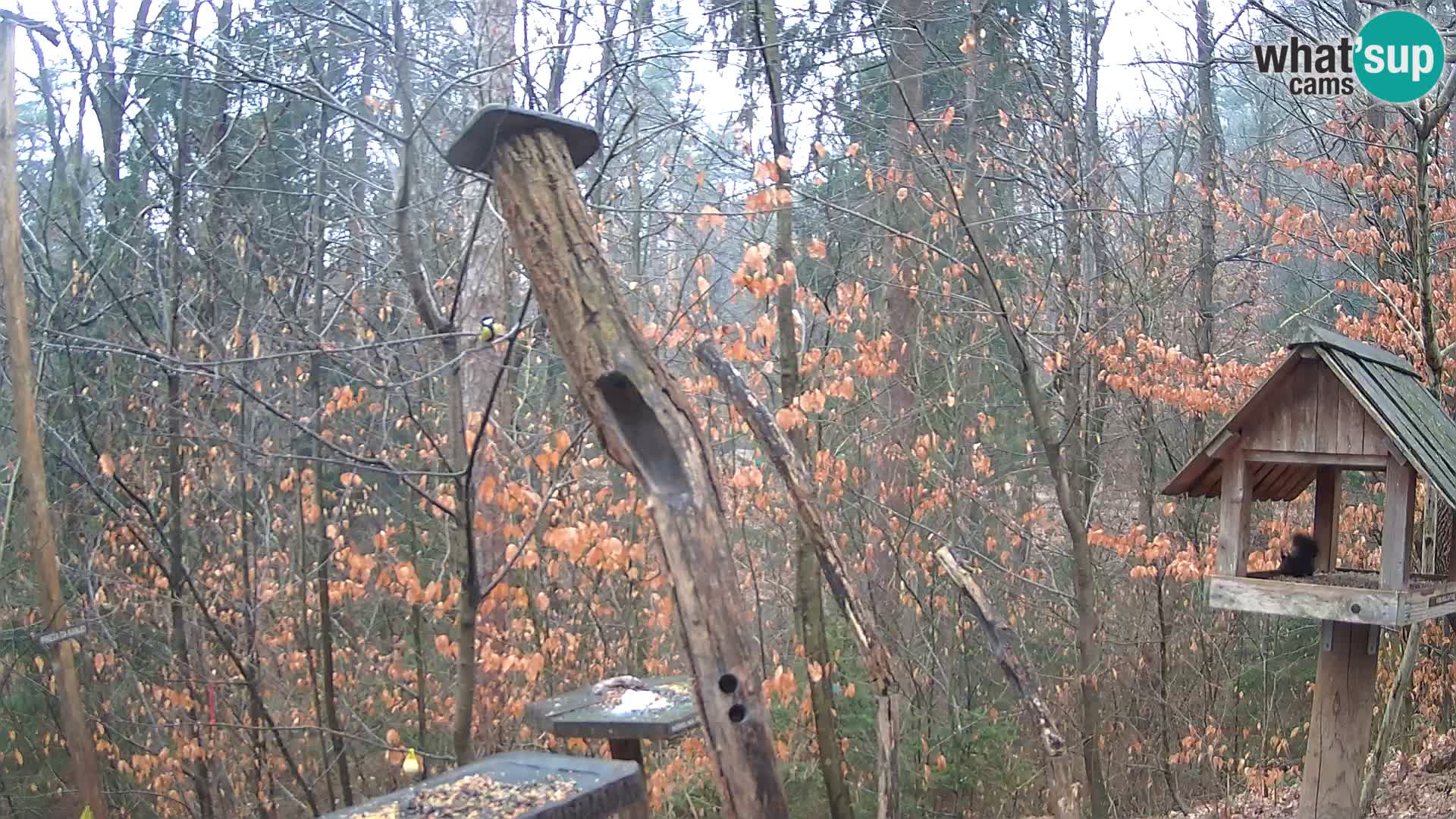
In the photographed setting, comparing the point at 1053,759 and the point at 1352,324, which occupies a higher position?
the point at 1352,324

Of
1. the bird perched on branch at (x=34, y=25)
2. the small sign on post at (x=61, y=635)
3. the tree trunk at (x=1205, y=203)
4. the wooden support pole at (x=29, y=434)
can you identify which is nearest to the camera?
the small sign on post at (x=61, y=635)

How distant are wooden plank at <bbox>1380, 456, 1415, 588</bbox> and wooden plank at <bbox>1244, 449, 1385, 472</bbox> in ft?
0.19

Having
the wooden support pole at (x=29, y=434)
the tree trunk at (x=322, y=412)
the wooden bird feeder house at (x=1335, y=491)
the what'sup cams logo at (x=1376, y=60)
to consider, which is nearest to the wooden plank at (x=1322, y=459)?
the wooden bird feeder house at (x=1335, y=491)

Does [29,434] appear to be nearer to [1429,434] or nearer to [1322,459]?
[1322,459]

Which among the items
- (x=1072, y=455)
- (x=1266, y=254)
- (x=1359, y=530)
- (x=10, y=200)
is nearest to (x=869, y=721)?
(x=1072, y=455)

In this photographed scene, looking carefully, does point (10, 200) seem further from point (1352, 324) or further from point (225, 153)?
point (1352, 324)

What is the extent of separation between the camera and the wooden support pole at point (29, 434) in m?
6.71

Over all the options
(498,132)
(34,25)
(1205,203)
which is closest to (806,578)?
(498,132)

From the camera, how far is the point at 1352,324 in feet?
25.7

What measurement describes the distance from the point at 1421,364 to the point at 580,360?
636 cm

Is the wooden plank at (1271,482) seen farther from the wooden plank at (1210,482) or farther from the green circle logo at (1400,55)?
the green circle logo at (1400,55)

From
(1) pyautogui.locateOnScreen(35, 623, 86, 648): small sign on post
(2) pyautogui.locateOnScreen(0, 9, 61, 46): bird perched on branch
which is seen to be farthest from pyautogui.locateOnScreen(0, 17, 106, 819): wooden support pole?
(1) pyautogui.locateOnScreen(35, 623, 86, 648): small sign on post

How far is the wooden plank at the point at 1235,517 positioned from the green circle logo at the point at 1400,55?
2.48 metres

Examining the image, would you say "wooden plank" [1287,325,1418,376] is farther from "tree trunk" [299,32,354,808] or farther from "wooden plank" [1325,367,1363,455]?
"tree trunk" [299,32,354,808]
